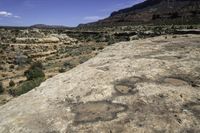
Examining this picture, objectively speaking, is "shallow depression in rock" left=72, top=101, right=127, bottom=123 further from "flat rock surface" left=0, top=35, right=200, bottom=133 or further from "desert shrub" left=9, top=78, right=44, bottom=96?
"desert shrub" left=9, top=78, right=44, bottom=96

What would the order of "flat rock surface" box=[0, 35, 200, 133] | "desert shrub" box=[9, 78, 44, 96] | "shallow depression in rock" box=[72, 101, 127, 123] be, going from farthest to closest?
"desert shrub" box=[9, 78, 44, 96] → "shallow depression in rock" box=[72, 101, 127, 123] → "flat rock surface" box=[0, 35, 200, 133]

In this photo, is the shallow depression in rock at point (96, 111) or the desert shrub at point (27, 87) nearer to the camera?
the shallow depression in rock at point (96, 111)

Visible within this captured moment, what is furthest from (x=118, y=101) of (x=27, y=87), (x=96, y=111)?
(x=27, y=87)

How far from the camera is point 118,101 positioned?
4531 millimetres

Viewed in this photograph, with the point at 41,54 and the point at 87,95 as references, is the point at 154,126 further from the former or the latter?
the point at 41,54

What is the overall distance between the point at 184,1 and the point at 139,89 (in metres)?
162

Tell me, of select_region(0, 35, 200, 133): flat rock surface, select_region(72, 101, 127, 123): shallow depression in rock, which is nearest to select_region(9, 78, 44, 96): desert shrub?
select_region(0, 35, 200, 133): flat rock surface

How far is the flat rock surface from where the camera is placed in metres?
3.80

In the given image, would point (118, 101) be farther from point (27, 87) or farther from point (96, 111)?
point (27, 87)

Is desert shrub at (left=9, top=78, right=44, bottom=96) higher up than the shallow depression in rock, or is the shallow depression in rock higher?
the shallow depression in rock

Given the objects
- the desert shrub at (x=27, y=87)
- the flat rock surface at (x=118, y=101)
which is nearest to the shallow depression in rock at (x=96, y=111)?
the flat rock surface at (x=118, y=101)

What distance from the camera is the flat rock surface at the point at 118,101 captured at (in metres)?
3.80

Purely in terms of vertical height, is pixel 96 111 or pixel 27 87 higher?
pixel 96 111

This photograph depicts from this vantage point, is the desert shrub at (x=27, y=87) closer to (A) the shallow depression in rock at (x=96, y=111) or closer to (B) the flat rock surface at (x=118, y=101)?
(B) the flat rock surface at (x=118, y=101)
